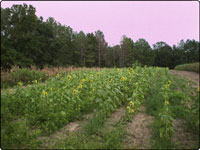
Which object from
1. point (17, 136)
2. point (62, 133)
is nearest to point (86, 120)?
point (62, 133)

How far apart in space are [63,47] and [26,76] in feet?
3.49

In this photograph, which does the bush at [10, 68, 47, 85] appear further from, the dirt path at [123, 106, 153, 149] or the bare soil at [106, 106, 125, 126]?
the dirt path at [123, 106, 153, 149]

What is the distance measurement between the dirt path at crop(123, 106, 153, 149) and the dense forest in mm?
→ 1351

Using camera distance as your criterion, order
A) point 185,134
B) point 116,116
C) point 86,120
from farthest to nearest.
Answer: point 116,116
point 86,120
point 185,134

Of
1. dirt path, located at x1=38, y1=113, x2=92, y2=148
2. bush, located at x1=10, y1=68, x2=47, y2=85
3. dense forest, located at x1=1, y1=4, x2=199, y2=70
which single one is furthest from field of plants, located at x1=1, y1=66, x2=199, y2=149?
dense forest, located at x1=1, y1=4, x2=199, y2=70

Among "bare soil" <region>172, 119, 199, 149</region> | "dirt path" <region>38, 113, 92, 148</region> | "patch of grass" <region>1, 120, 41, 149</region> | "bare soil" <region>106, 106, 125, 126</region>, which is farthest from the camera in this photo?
"bare soil" <region>106, 106, 125, 126</region>

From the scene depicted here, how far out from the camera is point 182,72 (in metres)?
2.82

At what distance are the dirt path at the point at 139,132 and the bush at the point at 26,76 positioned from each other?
220 cm

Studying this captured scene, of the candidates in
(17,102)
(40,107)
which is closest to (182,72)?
(40,107)

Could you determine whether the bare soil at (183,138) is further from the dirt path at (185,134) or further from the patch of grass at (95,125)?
the patch of grass at (95,125)

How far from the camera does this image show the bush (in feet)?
11.0

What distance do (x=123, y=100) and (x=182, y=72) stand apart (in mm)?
2543

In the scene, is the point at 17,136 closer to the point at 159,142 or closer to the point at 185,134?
the point at 159,142

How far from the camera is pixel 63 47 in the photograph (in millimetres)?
3527
